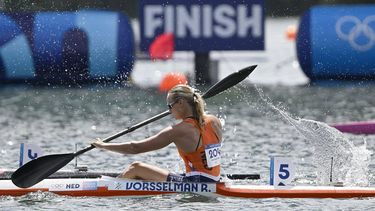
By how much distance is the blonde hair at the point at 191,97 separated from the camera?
14.7 meters

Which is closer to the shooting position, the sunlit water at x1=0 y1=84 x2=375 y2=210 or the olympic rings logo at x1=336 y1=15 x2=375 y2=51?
the sunlit water at x1=0 y1=84 x2=375 y2=210

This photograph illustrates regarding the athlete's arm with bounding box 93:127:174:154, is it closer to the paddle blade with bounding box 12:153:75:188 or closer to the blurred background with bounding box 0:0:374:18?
the paddle blade with bounding box 12:153:75:188

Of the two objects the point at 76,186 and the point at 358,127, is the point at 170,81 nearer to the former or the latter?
the point at 358,127

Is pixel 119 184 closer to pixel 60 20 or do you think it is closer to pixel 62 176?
pixel 62 176

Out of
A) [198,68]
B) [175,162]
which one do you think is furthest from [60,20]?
[175,162]

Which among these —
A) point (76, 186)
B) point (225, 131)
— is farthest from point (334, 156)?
point (225, 131)

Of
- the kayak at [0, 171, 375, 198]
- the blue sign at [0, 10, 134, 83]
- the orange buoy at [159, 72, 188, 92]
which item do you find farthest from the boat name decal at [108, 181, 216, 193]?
the blue sign at [0, 10, 134, 83]

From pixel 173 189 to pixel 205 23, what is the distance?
12.7 m

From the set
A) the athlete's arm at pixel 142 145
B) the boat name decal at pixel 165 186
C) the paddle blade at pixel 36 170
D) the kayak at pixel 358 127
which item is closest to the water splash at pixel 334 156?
the boat name decal at pixel 165 186

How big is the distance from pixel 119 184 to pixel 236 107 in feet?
33.2

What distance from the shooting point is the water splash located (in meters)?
16.2

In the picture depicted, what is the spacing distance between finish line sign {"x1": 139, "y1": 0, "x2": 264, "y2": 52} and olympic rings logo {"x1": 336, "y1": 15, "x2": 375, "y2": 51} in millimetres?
1776

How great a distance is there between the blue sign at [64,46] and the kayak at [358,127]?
732cm

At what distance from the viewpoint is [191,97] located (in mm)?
14719
